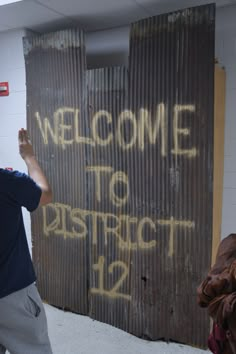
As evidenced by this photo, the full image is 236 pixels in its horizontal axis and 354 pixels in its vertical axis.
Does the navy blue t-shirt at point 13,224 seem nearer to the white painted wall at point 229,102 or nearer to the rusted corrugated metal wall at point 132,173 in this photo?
the rusted corrugated metal wall at point 132,173

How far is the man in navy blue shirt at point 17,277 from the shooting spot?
158 centimetres

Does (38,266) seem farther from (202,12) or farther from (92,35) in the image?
(202,12)

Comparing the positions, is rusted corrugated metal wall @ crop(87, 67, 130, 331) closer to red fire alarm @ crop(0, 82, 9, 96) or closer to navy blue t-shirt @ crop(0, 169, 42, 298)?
red fire alarm @ crop(0, 82, 9, 96)

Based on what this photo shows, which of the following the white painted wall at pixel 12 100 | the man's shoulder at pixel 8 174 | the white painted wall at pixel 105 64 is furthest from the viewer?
the white painted wall at pixel 12 100

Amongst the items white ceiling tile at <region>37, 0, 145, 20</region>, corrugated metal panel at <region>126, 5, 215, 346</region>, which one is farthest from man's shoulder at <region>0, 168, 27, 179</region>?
white ceiling tile at <region>37, 0, 145, 20</region>

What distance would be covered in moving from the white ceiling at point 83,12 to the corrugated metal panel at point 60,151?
122 millimetres

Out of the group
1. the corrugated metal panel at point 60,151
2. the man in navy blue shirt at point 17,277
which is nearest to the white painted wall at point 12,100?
the corrugated metal panel at point 60,151

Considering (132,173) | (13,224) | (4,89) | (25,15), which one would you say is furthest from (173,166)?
(4,89)

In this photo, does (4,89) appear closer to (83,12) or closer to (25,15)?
(25,15)

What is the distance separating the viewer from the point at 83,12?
2.48 metres

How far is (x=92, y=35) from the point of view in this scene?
112 inches

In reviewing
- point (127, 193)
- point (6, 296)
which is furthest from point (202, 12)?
point (6, 296)

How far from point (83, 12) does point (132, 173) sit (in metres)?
1.18

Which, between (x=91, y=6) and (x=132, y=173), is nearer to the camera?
(x=91, y=6)
